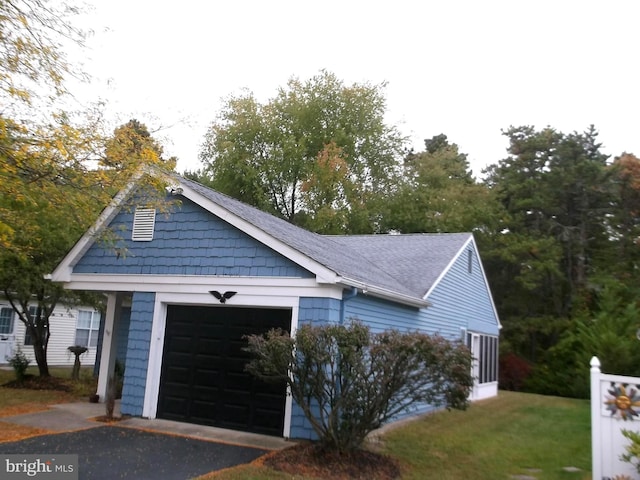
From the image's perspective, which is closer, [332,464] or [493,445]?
[332,464]

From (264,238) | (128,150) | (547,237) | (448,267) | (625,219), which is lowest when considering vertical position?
(264,238)

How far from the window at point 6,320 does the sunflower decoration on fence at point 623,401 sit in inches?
791

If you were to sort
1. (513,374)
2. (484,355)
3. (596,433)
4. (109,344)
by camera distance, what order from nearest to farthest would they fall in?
(596,433), (109,344), (484,355), (513,374)

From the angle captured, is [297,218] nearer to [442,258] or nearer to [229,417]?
[442,258]

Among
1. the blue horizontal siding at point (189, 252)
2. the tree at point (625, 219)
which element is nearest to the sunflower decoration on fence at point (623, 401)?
the blue horizontal siding at point (189, 252)

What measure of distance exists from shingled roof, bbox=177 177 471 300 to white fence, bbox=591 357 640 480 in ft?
13.0

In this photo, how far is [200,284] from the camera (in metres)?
10.2

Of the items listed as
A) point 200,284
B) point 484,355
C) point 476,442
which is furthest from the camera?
point 484,355

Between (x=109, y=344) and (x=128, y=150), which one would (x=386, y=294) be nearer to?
(x=128, y=150)

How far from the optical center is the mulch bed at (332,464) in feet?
23.5

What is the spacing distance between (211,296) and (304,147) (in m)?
25.0

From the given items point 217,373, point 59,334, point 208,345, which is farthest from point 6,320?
point 217,373

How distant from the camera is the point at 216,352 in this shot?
10141 mm

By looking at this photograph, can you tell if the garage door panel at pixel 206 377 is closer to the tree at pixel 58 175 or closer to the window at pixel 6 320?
the tree at pixel 58 175
